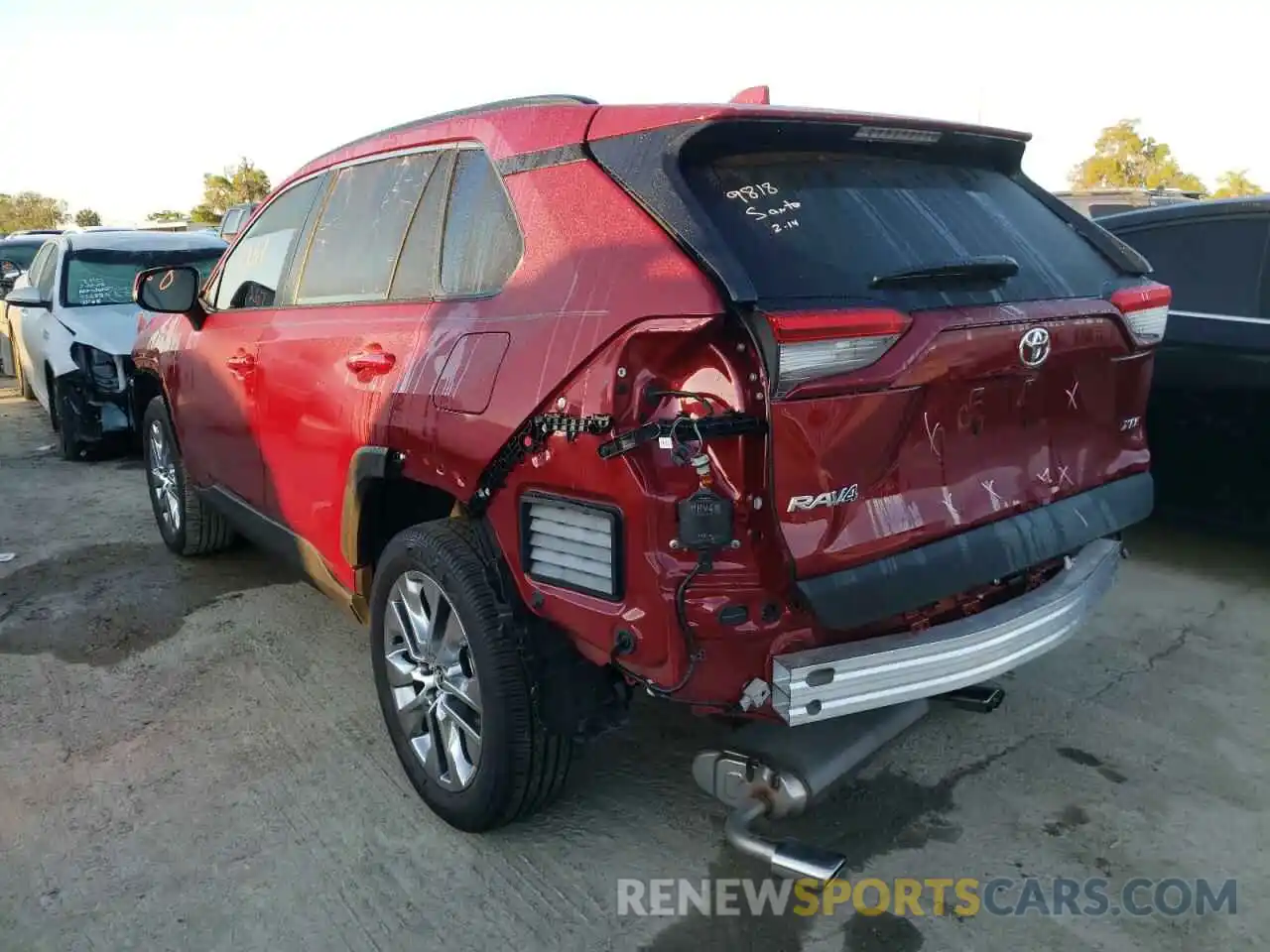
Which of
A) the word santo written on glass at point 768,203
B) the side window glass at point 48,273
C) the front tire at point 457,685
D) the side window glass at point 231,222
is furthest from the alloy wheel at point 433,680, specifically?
the side window glass at point 231,222

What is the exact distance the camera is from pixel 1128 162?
55.8 metres

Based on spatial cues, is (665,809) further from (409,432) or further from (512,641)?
(409,432)

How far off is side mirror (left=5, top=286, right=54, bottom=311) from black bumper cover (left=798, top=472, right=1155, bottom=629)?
7478 mm

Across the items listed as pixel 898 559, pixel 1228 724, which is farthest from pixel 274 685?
pixel 1228 724

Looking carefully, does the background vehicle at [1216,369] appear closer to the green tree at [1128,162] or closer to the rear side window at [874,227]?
the rear side window at [874,227]

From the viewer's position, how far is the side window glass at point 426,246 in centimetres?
300

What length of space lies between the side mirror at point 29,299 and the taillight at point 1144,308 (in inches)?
299

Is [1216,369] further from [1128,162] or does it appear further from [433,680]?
[1128,162]

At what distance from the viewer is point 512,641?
2566 mm

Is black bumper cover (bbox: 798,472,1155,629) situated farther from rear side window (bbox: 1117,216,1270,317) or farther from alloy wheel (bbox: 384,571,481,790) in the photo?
rear side window (bbox: 1117,216,1270,317)

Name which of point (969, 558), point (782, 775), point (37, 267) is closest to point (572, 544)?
point (782, 775)

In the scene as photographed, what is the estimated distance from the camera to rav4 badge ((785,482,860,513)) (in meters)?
2.15

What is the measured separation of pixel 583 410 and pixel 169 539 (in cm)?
400

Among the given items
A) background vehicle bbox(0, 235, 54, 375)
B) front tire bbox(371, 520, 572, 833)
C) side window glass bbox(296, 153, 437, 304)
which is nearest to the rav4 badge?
front tire bbox(371, 520, 572, 833)
